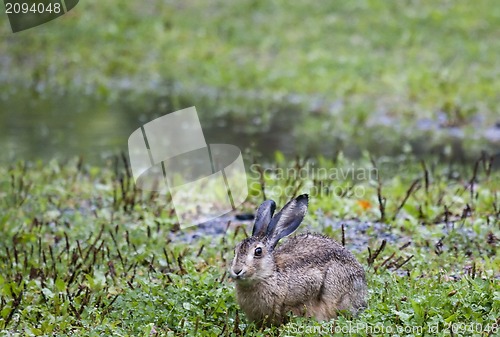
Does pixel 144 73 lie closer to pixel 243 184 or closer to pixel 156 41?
pixel 156 41

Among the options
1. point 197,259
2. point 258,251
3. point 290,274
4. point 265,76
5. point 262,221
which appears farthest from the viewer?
point 265,76

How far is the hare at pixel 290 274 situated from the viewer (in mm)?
5770

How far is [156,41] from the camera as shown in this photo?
21.3 m

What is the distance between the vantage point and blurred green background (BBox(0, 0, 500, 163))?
15062 mm

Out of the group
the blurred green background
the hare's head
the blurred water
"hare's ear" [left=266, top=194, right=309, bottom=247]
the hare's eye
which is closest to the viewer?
the hare's head

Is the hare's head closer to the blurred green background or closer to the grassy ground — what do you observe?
the grassy ground

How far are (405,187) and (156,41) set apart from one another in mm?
12111

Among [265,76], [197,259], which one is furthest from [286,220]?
[265,76]

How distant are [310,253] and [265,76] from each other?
1315 cm

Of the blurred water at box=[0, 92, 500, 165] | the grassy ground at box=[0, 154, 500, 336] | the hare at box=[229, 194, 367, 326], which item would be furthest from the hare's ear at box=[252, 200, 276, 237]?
the blurred water at box=[0, 92, 500, 165]

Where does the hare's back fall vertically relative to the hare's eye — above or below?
below

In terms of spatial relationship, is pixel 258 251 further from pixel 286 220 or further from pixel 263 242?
pixel 286 220

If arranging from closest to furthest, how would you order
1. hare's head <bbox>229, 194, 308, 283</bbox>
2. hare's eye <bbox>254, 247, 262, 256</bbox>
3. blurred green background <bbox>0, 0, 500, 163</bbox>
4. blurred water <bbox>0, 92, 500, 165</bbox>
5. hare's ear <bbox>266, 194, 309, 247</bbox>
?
hare's head <bbox>229, 194, 308, 283</bbox> → hare's eye <bbox>254, 247, 262, 256</bbox> → hare's ear <bbox>266, 194, 309, 247</bbox> → blurred water <bbox>0, 92, 500, 165</bbox> → blurred green background <bbox>0, 0, 500, 163</bbox>

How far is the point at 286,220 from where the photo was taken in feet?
20.0
